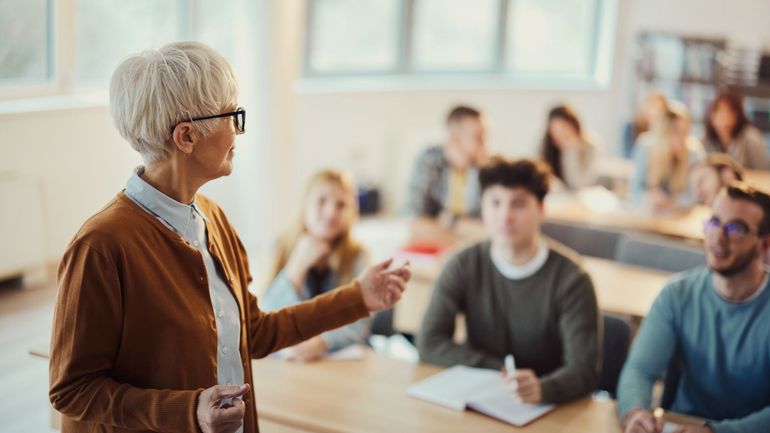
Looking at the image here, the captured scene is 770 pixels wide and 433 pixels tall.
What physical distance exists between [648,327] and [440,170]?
299 centimetres

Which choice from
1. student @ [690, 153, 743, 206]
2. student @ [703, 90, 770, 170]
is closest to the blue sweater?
student @ [690, 153, 743, 206]

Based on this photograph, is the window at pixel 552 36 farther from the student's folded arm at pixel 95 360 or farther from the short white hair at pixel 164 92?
the student's folded arm at pixel 95 360

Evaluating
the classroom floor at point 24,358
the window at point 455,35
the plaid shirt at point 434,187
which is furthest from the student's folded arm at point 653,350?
the window at point 455,35

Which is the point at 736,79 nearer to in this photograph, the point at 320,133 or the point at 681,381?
the point at 320,133

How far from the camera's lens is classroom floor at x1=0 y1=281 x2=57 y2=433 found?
3866 mm

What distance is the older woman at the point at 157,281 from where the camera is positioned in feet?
5.41

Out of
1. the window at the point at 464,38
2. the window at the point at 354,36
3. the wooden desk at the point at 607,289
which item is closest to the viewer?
the wooden desk at the point at 607,289

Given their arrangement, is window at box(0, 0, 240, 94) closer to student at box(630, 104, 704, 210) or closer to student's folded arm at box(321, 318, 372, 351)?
student's folded arm at box(321, 318, 372, 351)

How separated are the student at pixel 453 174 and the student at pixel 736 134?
8.64 ft

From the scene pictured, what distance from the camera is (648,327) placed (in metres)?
2.77

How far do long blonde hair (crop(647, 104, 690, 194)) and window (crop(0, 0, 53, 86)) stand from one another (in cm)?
391

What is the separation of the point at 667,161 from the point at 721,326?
3552 millimetres

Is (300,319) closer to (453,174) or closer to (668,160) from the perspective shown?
(453,174)

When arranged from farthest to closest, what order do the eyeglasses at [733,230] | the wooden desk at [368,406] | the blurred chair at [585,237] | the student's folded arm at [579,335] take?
1. the blurred chair at [585,237]
2. the student's folded arm at [579,335]
3. the eyeglasses at [733,230]
4. the wooden desk at [368,406]
